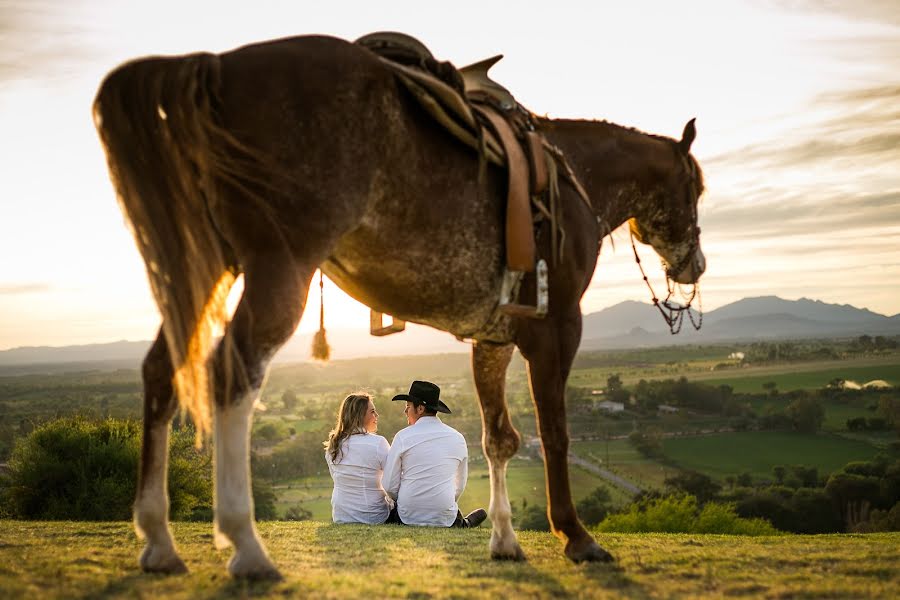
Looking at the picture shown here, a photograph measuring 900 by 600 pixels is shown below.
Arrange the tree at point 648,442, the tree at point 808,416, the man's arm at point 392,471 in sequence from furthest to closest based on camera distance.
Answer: the tree at point 808,416 → the tree at point 648,442 → the man's arm at point 392,471

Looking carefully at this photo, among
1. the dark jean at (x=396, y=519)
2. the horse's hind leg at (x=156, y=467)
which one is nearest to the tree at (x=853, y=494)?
the dark jean at (x=396, y=519)

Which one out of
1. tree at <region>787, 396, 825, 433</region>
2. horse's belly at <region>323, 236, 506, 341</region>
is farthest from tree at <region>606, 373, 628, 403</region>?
horse's belly at <region>323, 236, 506, 341</region>

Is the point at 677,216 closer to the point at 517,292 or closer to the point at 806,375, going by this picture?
the point at 517,292

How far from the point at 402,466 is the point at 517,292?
3.86 metres

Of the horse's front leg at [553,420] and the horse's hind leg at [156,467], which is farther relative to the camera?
the horse's front leg at [553,420]

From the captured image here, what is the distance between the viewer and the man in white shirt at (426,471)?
27.4 ft

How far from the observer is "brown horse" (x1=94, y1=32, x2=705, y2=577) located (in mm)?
4043

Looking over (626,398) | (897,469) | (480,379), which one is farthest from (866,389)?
(480,379)

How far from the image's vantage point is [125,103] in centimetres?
413

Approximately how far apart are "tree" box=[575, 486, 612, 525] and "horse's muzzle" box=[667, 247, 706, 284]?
40.8 metres

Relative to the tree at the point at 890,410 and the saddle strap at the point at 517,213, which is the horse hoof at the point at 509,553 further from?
the tree at the point at 890,410

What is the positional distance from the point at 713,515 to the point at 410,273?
20212 mm

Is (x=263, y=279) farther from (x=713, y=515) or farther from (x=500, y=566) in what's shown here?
(x=713, y=515)

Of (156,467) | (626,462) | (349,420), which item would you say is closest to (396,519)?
(349,420)
